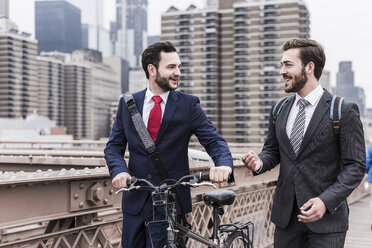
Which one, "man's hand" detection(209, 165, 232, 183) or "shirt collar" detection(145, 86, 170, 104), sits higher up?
"shirt collar" detection(145, 86, 170, 104)

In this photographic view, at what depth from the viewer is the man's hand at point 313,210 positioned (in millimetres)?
2899

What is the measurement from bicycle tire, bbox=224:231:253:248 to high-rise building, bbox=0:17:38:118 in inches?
5523

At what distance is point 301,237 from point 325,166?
0.50 metres

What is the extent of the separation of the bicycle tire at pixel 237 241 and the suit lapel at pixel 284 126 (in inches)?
34.8

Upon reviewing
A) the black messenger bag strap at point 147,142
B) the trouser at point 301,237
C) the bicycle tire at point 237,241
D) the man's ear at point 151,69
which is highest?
the man's ear at point 151,69

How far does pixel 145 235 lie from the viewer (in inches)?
125

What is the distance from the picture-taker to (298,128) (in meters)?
3.16

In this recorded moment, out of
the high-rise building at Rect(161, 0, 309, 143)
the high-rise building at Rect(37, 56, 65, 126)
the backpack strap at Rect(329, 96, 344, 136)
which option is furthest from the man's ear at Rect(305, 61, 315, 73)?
the high-rise building at Rect(37, 56, 65, 126)

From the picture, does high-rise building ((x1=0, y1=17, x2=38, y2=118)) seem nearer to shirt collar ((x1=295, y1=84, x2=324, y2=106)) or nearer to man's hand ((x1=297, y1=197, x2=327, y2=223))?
shirt collar ((x1=295, y1=84, x2=324, y2=106))

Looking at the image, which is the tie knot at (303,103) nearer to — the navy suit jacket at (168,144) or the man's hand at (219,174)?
the navy suit jacket at (168,144)

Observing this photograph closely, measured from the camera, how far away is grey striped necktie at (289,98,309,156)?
10.3 feet

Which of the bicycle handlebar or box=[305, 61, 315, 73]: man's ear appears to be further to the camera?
box=[305, 61, 315, 73]: man's ear

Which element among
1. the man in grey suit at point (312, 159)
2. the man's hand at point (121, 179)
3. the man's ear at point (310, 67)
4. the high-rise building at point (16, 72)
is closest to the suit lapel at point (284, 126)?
the man in grey suit at point (312, 159)

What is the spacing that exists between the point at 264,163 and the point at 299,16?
4528 inches
